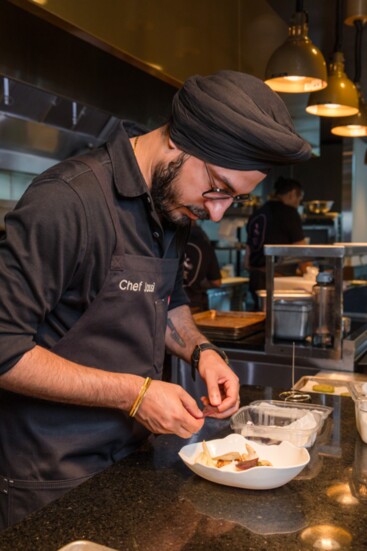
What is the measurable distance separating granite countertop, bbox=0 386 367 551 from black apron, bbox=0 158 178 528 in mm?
140

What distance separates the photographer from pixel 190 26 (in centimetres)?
367

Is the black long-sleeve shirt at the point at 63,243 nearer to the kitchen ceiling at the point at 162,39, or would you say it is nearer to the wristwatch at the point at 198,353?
the wristwatch at the point at 198,353

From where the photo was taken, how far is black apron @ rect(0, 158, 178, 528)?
1470 millimetres

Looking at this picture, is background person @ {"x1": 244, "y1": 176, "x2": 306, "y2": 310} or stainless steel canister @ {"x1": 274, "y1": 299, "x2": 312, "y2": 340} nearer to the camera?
stainless steel canister @ {"x1": 274, "y1": 299, "x2": 312, "y2": 340}

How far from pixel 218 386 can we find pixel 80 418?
0.38m

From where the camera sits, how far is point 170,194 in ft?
5.13

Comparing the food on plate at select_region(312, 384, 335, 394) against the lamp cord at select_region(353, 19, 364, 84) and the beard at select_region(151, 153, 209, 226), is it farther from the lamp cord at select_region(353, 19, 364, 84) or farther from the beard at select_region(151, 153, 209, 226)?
the lamp cord at select_region(353, 19, 364, 84)

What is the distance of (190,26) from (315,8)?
1.46 m

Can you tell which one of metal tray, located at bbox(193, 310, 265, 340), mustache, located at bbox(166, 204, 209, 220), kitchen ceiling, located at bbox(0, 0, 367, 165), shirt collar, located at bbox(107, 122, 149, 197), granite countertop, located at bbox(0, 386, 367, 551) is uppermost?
kitchen ceiling, located at bbox(0, 0, 367, 165)

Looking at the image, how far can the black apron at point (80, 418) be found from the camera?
147 cm

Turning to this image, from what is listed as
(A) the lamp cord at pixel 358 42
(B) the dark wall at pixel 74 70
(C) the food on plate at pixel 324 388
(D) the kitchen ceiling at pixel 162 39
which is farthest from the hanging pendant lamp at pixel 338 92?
(C) the food on plate at pixel 324 388

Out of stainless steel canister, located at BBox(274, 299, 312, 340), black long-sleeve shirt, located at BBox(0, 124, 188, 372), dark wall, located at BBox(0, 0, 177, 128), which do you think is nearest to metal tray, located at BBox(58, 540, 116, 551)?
black long-sleeve shirt, located at BBox(0, 124, 188, 372)

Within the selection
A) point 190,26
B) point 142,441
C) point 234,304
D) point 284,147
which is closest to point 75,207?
point 284,147

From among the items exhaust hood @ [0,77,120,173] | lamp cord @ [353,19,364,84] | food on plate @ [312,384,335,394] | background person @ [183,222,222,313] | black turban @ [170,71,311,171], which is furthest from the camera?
background person @ [183,222,222,313]
